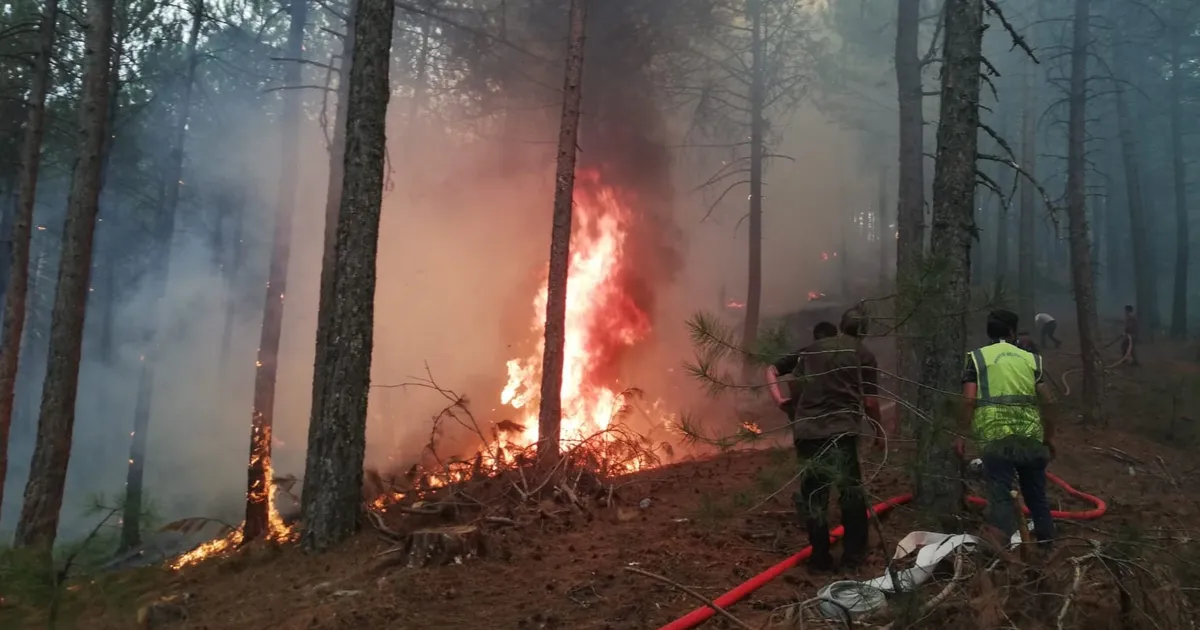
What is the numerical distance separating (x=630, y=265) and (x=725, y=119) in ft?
Result: 21.6

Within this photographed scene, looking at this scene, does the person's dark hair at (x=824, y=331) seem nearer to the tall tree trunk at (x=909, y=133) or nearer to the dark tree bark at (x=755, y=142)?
the tall tree trunk at (x=909, y=133)

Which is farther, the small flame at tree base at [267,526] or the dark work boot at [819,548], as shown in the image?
the small flame at tree base at [267,526]

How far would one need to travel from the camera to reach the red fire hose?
4.33 metres

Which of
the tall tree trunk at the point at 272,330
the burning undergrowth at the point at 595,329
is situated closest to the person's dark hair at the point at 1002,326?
the burning undergrowth at the point at 595,329

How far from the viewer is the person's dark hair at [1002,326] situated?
5250 mm

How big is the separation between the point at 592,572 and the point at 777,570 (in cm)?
150

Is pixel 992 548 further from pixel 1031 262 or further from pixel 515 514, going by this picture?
pixel 1031 262

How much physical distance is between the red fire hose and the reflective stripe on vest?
0.57 m

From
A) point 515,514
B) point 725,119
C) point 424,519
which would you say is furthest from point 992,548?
point 725,119

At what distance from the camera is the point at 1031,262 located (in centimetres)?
2011

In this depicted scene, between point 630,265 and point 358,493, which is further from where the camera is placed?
point 630,265

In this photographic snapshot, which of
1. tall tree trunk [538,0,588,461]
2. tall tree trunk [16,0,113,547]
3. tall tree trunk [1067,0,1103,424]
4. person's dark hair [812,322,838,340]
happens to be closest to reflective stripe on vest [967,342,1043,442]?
person's dark hair [812,322,838,340]

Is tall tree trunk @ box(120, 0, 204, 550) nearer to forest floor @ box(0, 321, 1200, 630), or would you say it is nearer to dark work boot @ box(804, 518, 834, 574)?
forest floor @ box(0, 321, 1200, 630)

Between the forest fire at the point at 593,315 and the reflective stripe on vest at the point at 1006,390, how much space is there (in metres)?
9.84
